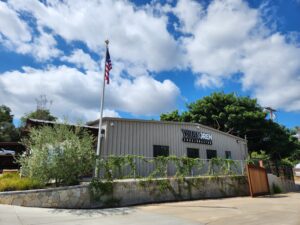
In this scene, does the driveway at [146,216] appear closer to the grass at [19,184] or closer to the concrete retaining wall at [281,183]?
the grass at [19,184]

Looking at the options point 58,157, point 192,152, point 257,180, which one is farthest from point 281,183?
point 58,157

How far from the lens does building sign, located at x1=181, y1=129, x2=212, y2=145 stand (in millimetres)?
16578

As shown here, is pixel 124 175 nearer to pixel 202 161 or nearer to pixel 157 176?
pixel 157 176

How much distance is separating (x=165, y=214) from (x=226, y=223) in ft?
6.60

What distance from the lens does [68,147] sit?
8922 mm

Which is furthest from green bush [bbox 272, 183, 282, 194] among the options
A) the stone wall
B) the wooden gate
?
the stone wall

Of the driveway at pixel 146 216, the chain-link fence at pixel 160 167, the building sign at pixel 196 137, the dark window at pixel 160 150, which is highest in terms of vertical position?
the building sign at pixel 196 137

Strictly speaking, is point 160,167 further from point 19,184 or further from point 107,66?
point 19,184

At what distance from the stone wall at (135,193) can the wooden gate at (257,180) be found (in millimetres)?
494

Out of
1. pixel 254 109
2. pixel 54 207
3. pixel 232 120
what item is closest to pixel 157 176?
pixel 54 207

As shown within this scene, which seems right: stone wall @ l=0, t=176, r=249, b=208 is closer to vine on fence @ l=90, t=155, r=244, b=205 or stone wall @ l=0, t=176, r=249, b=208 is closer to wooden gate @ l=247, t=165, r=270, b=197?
vine on fence @ l=90, t=155, r=244, b=205

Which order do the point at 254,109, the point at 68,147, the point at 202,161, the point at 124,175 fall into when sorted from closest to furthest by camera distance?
the point at 68,147 → the point at 124,175 → the point at 202,161 → the point at 254,109

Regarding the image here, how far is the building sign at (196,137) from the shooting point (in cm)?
1658

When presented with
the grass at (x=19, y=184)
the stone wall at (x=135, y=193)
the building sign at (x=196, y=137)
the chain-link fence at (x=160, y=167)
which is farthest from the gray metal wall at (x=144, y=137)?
the grass at (x=19, y=184)
